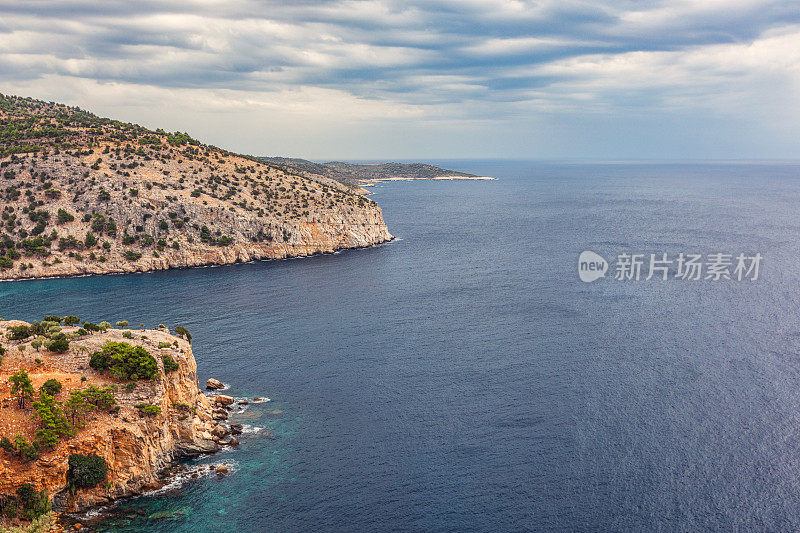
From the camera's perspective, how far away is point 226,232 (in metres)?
144

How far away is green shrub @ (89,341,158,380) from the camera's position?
178 ft

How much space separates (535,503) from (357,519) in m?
14.5

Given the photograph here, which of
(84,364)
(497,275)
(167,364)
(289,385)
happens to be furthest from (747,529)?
(497,275)

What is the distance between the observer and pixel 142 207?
5517 inches

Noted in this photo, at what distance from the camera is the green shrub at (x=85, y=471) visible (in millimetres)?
46625

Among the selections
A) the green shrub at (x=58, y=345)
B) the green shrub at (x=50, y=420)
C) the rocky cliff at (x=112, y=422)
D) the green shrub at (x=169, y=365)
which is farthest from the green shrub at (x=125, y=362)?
the green shrub at (x=50, y=420)

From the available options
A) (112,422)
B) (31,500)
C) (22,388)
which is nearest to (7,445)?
(31,500)

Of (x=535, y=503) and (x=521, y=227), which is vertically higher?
(x=521, y=227)

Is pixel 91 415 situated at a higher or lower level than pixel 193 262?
lower

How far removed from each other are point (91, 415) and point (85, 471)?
5420 millimetres

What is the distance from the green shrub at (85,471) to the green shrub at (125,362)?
29.0ft

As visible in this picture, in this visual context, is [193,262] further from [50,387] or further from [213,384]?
[50,387]

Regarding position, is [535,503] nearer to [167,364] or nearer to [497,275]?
[167,364]

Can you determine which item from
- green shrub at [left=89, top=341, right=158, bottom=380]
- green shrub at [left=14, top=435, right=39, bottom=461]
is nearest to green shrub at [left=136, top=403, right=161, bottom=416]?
green shrub at [left=89, top=341, right=158, bottom=380]
